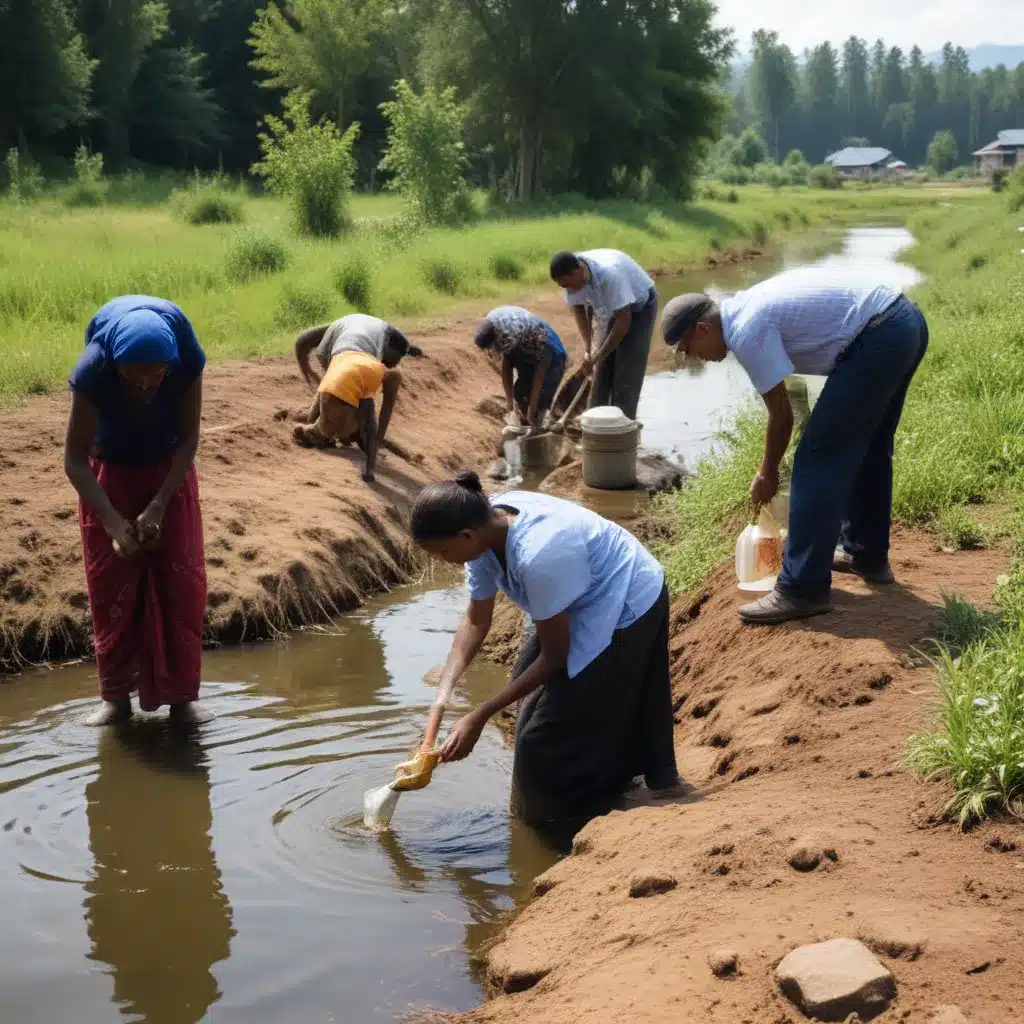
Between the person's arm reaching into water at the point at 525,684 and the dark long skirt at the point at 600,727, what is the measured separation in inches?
8.6

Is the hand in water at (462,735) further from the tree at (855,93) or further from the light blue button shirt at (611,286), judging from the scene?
the tree at (855,93)

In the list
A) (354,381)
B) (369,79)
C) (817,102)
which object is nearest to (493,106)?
(369,79)

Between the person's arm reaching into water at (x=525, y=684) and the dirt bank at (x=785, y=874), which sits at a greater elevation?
the person's arm reaching into water at (x=525, y=684)

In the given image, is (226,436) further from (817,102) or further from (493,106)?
(817,102)

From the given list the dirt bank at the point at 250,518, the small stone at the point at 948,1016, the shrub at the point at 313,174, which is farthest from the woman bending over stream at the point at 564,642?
the shrub at the point at 313,174

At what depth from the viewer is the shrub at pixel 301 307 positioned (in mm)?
12609

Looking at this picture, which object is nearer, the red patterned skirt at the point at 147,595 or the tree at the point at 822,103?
the red patterned skirt at the point at 147,595

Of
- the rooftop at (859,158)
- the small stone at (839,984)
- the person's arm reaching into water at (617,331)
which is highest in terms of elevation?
the rooftop at (859,158)

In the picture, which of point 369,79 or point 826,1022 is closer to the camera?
point 826,1022

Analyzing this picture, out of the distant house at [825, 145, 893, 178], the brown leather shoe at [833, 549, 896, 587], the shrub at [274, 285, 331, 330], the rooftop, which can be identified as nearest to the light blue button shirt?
the brown leather shoe at [833, 549, 896, 587]

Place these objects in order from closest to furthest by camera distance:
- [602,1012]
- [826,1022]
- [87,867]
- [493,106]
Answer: [826,1022], [602,1012], [87,867], [493,106]

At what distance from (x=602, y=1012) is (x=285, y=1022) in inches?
44.3

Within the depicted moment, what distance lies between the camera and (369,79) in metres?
44.8

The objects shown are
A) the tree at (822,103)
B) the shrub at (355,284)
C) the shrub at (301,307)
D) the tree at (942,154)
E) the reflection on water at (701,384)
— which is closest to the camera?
the reflection on water at (701,384)
